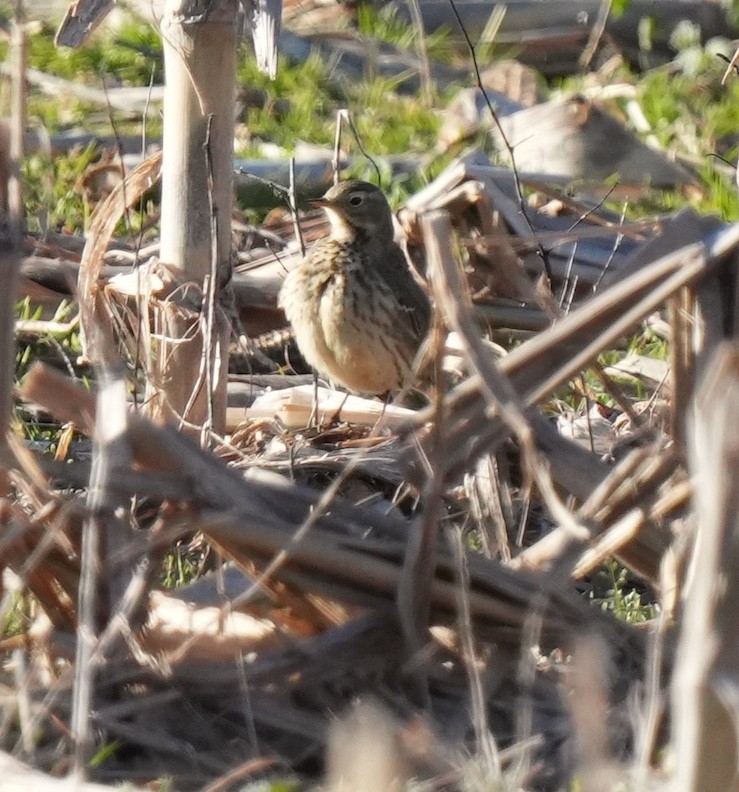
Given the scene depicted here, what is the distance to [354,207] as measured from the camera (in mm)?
6391

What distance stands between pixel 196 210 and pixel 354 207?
1.67m

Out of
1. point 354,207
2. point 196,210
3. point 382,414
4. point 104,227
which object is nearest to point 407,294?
point 354,207

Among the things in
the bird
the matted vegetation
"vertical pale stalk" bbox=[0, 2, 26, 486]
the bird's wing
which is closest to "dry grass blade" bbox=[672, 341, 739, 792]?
the matted vegetation

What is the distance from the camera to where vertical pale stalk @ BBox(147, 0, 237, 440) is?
4594 mm

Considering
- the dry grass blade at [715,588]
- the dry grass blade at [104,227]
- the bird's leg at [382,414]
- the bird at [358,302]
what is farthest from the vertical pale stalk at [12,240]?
the bird at [358,302]

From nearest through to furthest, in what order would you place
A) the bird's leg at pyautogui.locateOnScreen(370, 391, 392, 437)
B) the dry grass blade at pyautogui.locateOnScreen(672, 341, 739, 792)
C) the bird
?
the dry grass blade at pyautogui.locateOnScreen(672, 341, 739, 792), the bird's leg at pyautogui.locateOnScreen(370, 391, 392, 437), the bird

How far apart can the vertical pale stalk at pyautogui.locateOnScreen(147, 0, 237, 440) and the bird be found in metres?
1.21

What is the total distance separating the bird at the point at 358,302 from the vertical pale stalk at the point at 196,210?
3.96 feet

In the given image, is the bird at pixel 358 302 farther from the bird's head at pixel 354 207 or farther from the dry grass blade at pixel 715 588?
the dry grass blade at pixel 715 588

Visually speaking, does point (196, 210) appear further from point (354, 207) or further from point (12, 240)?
point (12, 240)

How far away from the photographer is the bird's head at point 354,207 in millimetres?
6375

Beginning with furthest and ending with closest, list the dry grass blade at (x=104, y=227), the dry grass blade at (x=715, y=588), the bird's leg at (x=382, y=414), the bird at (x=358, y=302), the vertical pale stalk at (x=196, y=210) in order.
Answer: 1. the bird at (x=358, y=302)
2. the bird's leg at (x=382, y=414)
3. the dry grass blade at (x=104, y=227)
4. the vertical pale stalk at (x=196, y=210)
5. the dry grass blade at (x=715, y=588)

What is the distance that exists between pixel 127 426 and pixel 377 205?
3.62m

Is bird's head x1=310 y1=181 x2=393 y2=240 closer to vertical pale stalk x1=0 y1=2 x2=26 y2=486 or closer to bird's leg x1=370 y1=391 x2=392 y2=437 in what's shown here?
bird's leg x1=370 y1=391 x2=392 y2=437
